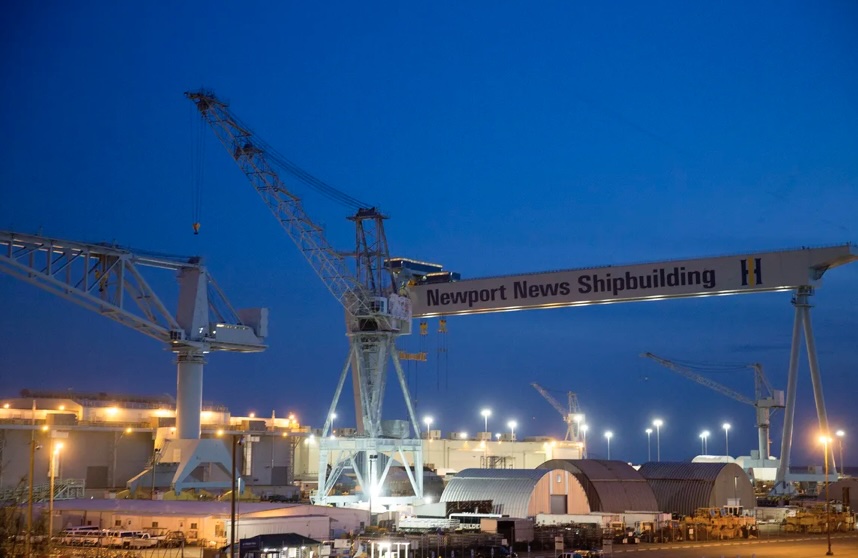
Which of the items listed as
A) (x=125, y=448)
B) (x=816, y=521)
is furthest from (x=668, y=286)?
(x=125, y=448)

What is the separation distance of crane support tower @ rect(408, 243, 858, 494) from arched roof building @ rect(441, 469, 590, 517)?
36.5 feet

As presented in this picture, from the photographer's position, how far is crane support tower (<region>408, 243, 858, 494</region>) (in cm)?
5938

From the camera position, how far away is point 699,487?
7731 cm

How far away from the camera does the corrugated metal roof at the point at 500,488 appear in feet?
215

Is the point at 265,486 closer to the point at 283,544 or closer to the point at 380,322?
the point at 380,322

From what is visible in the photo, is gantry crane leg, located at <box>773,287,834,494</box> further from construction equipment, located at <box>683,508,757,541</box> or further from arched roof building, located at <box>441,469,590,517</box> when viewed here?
arched roof building, located at <box>441,469,590,517</box>

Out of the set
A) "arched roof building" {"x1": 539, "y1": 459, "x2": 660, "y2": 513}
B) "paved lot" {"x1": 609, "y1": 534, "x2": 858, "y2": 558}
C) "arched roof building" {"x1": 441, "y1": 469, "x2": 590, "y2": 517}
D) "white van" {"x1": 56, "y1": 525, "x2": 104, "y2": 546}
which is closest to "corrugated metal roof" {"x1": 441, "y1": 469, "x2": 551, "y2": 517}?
"arched roof building" {"x1": 441, "y1": 469, "x2": 590, "y2": 517}

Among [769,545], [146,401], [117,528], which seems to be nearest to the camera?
[117,528]

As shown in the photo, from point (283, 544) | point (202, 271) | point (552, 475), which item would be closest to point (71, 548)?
point (283, 544)

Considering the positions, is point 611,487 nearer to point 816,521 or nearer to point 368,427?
point 816,521

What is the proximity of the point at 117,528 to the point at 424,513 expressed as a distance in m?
23.0

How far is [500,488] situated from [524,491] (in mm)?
2203

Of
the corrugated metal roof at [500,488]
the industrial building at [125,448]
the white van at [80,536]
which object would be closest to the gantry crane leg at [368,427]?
the corrugated metal roof at [500,488]

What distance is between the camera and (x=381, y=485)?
69188 mm
